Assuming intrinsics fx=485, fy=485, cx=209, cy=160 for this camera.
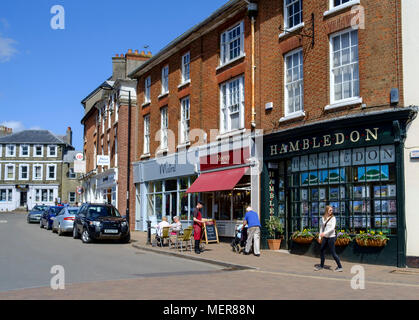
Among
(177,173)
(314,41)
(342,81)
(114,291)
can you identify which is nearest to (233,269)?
(114,291)

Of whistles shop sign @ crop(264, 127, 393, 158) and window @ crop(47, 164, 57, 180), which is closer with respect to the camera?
whistles shop sign @ crop(264, 127, 393, 158)

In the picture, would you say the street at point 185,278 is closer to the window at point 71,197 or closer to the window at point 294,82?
the window at point 294,82

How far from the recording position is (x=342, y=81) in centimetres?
1480

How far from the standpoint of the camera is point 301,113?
1600cm

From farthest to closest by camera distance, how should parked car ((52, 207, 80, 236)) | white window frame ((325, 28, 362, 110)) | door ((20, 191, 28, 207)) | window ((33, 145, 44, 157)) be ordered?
window ((33, 145, 44, 157)) < door ((20, 191, 28, 207)) < parked car ((52, 207, 80, 236)) < white window frame ((325, 28, 362, 110))

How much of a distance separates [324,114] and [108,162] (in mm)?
20907

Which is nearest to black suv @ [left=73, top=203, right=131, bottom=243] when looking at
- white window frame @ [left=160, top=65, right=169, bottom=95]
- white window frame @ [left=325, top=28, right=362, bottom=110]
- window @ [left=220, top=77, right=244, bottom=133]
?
window @ [left=220, top=77, right=244, bottom=133]

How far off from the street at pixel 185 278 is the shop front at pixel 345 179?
107 cm

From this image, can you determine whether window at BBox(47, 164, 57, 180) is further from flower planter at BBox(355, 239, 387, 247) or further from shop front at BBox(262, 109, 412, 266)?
flower planter at BBox(355, 239, 387, 247)

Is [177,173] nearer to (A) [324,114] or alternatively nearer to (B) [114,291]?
(A) [324,114]

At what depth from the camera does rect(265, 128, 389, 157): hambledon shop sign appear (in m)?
13.6

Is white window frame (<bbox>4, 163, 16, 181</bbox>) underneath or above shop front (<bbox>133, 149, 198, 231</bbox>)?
above

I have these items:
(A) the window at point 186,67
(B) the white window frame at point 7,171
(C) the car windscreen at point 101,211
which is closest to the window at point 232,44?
(A) the window at point 186,67

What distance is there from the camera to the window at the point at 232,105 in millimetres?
19609
